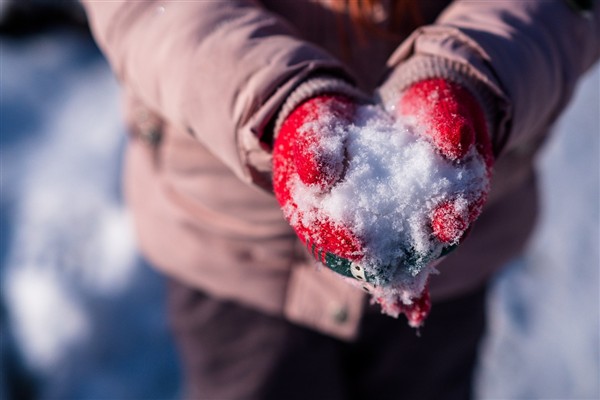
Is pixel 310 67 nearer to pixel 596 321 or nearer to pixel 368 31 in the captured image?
pixel 368 31

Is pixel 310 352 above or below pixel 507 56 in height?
below

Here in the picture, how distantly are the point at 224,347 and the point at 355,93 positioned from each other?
21.5 inches

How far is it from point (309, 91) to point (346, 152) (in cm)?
8

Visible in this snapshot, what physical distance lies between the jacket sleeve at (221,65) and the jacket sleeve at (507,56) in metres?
0.09

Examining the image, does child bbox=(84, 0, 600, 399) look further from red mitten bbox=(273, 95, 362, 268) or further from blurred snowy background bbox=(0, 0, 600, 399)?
blurred snowy background bbox=(0, 0, 600, 399)

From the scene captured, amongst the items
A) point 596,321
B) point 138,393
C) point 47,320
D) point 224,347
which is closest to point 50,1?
point 47,320

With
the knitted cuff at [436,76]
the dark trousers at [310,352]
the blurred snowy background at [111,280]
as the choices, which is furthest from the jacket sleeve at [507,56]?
the blurred snowy background at [111,280]

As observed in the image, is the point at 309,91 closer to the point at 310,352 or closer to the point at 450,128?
the point at 450,128

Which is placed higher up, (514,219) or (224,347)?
(514,219)

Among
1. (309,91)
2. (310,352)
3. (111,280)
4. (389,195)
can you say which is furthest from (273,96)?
(111,280)

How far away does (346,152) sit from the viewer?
0.51 meters

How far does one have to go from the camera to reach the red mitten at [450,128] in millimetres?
486

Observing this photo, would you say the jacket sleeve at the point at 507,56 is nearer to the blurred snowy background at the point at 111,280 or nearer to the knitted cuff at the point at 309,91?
the knitted cuff at the point at 309,91

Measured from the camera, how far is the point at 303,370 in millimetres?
942
